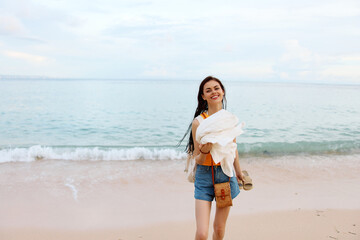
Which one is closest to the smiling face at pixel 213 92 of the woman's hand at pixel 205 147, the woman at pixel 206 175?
the woman at pixel 206 175

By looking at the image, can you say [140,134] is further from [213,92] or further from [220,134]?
[220,134]

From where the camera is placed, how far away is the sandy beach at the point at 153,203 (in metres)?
4.17

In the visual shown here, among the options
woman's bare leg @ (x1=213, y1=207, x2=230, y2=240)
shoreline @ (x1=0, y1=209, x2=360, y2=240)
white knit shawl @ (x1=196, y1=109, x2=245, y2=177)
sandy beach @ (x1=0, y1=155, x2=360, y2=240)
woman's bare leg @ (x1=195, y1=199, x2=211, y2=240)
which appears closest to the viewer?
white knit shawl @ (x1=196, y1=109, x2=245, y2=177)

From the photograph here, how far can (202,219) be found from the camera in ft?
8.71

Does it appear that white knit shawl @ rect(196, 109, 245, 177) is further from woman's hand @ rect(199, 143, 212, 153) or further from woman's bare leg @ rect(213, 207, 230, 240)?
woman's bare leg @ rect(213, 207, 230, 240)

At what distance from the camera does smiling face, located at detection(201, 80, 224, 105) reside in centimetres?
282

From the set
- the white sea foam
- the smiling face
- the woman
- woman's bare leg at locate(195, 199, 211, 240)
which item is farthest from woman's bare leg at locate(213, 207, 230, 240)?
the white sea foam

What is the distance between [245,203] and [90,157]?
5.49m

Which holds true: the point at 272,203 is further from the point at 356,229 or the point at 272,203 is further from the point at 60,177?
the point at 60,177

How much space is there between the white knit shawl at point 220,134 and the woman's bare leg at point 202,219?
37 cm

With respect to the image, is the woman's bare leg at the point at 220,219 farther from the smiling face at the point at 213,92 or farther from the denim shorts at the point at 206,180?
the smiling face at the point at 213,92

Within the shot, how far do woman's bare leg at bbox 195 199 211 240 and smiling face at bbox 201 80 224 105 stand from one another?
37.6 inches

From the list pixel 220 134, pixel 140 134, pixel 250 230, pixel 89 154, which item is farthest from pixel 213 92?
pixel 140 134

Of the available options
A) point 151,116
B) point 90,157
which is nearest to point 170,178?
point 90,157
